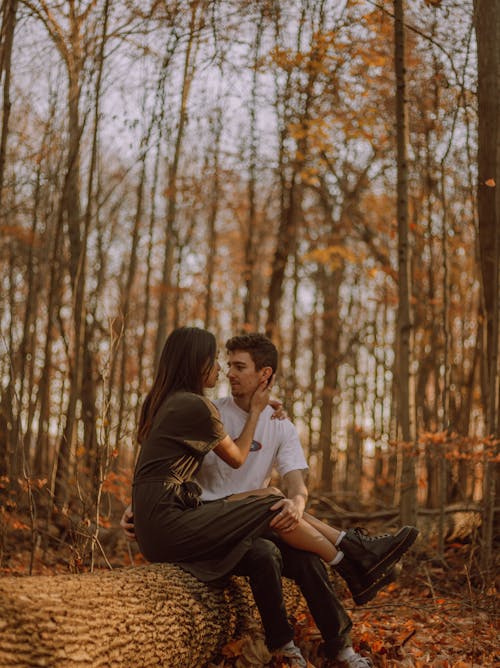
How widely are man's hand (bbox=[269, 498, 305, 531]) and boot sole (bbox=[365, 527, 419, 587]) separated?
52 cm

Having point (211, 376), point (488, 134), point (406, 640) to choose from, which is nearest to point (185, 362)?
point (211, 376)

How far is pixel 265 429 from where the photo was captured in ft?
14.4

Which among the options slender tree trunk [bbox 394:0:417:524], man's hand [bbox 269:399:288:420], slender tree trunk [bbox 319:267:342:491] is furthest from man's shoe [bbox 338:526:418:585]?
slender tree trunk [bbox 319:267:342:491]

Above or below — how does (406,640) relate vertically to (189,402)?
below

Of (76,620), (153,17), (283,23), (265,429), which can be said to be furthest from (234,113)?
(76,620)

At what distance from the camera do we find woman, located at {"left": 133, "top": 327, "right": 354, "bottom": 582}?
140 inches

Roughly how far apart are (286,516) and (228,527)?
295 mm

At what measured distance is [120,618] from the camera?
119 inches

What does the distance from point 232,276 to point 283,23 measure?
13198 millimetres

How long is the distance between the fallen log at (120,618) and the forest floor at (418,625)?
21cm

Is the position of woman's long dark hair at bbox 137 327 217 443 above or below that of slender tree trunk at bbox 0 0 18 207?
below

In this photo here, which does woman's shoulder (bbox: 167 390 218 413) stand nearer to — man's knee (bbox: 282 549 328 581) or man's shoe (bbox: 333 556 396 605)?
man's knee (bbox: 282 549 328 581)

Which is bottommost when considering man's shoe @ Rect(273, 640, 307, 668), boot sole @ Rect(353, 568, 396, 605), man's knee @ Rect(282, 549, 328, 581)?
man's shoe @ Rect(273, 640, 307, 668)

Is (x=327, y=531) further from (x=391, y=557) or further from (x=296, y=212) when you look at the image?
(x=296, y=212)
